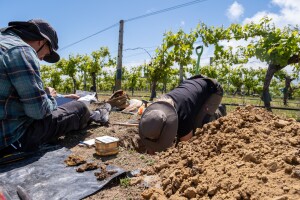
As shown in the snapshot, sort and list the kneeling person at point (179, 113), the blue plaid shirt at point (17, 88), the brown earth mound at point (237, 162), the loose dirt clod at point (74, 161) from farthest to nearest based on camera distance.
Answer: the kneeling person at point (179, 113)
the loose dirt clod at point (74, 161)
the blue plaid shirt at point (17, 88)
the brown earth mound at point (237, 162)

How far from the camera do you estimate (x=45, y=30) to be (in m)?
2.94

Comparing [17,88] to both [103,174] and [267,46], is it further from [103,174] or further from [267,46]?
[267,46]

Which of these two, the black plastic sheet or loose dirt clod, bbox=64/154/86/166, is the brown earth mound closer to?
the black plastic sheet

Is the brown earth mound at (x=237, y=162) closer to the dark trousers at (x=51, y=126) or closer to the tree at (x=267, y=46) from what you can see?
the dark trousers at (x=51, y=126)

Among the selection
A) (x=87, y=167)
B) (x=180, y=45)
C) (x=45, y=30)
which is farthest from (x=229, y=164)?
(x=180, y=45)

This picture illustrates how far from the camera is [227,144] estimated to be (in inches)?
88.1

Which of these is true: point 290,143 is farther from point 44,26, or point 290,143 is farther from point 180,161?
point 44,26

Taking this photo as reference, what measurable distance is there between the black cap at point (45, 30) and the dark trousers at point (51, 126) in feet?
2.19

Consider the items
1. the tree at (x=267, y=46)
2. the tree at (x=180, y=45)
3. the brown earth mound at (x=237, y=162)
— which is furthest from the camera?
the tree at (x=180, y=45)

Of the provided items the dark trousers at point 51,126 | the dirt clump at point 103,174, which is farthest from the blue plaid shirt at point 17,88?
the dirt clump at point 103,174

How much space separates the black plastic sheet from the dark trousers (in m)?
0.18

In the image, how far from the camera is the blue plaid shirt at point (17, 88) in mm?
2408

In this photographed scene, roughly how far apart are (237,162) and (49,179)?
160 centimetres

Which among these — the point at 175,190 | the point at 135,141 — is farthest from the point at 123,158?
the point at 135,141
